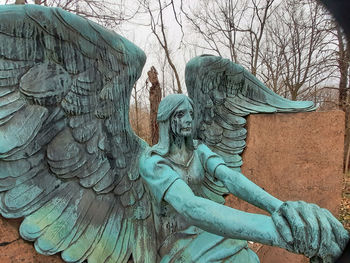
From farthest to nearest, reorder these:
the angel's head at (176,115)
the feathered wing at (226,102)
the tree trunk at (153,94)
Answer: the tree trunk at (153,94) → the feathered wing at (226,102) → the angel's head at (176,115)

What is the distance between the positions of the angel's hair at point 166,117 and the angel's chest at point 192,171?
9cm

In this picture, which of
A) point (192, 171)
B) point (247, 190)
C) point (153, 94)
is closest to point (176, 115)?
point (192, 171)

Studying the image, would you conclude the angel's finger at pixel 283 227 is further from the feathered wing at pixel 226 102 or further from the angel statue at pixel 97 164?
the feathered wing at pixel 226 102

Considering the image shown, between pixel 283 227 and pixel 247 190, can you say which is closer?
pixel 283 227

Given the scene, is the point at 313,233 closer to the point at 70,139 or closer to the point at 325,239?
the point at 325,239

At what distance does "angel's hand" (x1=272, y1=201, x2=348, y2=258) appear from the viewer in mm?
605

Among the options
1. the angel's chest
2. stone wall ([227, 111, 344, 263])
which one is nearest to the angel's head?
the angel's chest

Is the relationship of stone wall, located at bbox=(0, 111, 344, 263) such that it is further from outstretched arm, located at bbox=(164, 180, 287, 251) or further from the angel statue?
outstretched arm, located at bbox=(164, 180, 287, 251)

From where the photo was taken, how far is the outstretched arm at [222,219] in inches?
26.6

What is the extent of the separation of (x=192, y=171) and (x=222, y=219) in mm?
330

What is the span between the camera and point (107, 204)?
1.13m

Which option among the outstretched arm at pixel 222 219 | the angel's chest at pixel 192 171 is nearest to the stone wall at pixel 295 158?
the angel's chest at pixel 192 171

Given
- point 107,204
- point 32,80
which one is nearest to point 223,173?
point 107,204

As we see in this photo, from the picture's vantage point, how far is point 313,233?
610 mm
